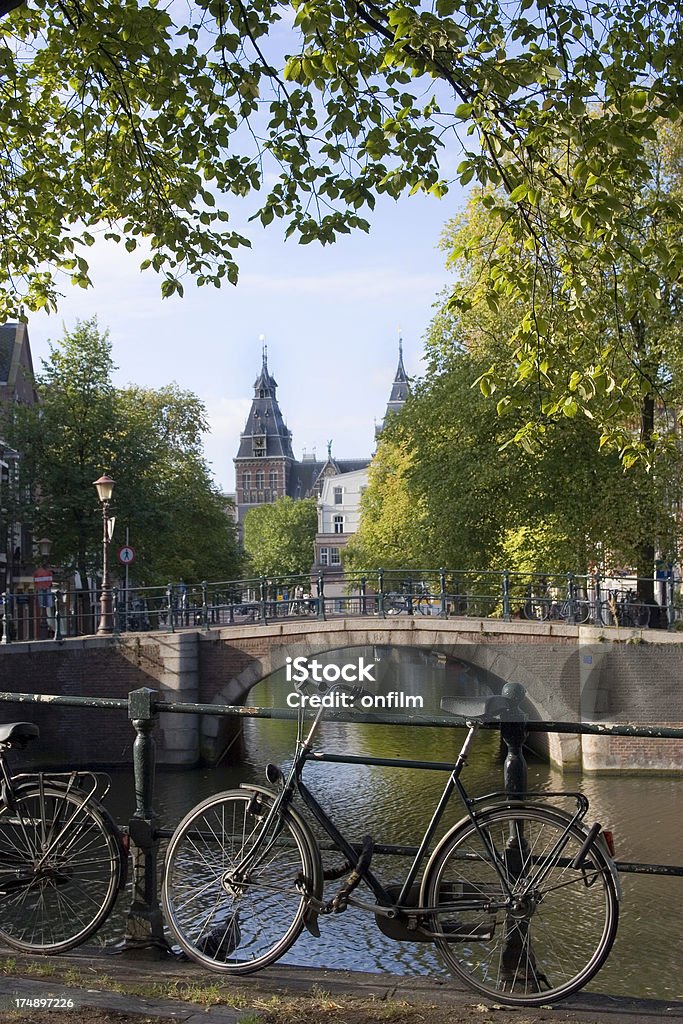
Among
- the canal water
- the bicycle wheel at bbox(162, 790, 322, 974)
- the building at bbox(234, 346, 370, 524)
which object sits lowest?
the canal water

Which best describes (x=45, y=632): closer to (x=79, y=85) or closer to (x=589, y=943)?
(x=79, y=85)

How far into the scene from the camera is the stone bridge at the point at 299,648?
20.5 meters

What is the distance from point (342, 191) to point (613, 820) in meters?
10.9

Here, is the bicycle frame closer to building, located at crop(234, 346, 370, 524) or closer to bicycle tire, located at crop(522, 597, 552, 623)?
bicycle tire, located at crop(522, 597, 552, 623)

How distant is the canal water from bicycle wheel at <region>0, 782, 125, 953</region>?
93 cm

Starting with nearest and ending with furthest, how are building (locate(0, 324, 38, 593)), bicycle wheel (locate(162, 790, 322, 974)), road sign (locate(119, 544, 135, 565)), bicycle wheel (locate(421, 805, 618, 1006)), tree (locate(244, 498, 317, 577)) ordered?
bicycle wheel (locate(421, 805, 618, 1006)), bicycle wheel (locate(162, 790, 322, 974)), road sign (locate(119, 544, 135, 565)), building (locate(0, 324, 38, 593)), tree (locate(244, 498, 317, 577))

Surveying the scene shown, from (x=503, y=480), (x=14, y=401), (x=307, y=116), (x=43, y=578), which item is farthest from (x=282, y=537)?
(x=307, y=116)

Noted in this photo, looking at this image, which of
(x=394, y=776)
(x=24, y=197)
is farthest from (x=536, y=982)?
(x=394, y=776)

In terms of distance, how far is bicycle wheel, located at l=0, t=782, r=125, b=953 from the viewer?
13.6 ft

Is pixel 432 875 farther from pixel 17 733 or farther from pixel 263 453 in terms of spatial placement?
pixel 263 453

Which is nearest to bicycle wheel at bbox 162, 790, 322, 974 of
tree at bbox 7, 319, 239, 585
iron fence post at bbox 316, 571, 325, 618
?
iron fence post at bbox 316, 571, 325, 618

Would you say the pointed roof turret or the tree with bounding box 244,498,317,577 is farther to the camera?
the pointed roof turret

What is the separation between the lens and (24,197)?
31.8ft

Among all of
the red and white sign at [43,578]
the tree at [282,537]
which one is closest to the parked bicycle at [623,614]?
the red and white sign at [43,578]
